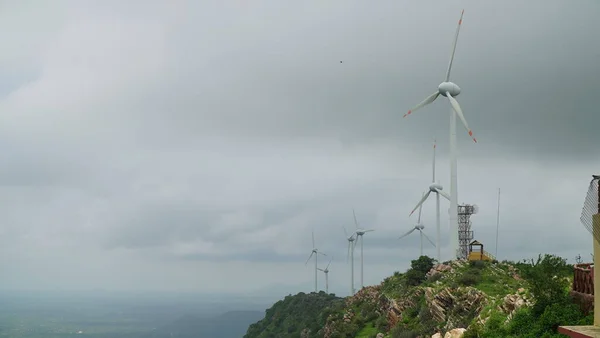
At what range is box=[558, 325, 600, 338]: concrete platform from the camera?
30237 mm

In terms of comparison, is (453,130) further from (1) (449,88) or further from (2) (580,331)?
(2) (580,331)

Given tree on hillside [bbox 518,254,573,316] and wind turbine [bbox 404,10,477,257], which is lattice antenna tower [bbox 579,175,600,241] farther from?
wind turbine [bbox 404,10,477,257]

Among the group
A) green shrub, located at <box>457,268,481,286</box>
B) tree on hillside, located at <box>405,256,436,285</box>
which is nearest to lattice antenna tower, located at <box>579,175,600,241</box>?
green shrub, located at <box>457,268,481,286</box>

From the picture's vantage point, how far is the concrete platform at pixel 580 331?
99.2 feet

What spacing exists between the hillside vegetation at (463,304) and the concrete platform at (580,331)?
2.47ft

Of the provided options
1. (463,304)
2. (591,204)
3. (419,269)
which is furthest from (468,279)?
(591,204)

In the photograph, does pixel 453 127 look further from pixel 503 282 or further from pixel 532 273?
pixel 532 273

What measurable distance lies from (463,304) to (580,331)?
24.2m

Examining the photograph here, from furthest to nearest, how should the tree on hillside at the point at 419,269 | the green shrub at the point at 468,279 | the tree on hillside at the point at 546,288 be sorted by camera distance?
the tree on hillside at the point at 419,269
the green shrub at the point at 468,279
the tree on hillside at the point at 546,288

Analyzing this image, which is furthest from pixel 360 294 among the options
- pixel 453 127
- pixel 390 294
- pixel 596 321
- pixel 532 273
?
pixel 596 321

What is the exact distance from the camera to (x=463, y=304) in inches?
2174

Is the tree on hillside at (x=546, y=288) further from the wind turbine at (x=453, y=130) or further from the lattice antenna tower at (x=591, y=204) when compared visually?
the wind turbine at (x=453, y=130)

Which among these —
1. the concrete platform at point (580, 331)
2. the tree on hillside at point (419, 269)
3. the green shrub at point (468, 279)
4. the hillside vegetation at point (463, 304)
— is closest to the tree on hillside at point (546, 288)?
the hillside vegetation at point (463, 304)

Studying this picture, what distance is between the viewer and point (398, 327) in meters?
64.2
